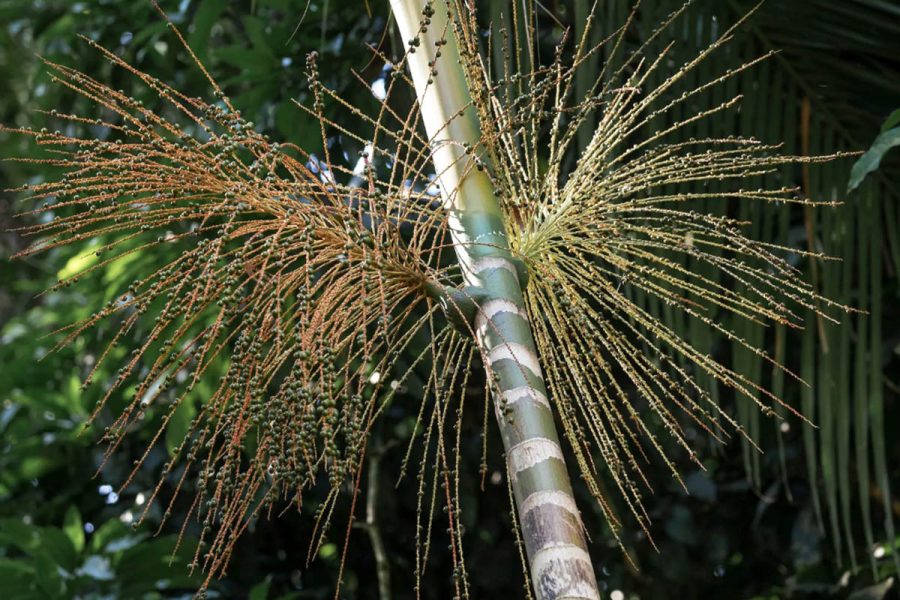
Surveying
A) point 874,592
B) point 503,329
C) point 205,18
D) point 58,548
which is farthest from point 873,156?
point 58,548

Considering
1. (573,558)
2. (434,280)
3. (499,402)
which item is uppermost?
(434,280)

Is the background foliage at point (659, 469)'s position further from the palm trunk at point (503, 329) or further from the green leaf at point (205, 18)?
the palm trunk at point (503, 329)

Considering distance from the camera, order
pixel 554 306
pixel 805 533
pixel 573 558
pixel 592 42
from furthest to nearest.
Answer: pixel 805 533, pixel 592 42, pixel 554 306, pixel 573 558

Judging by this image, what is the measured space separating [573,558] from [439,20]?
0.90 meters

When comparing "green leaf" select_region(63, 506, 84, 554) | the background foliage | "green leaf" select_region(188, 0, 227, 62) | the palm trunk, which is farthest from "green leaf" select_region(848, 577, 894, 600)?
"green leaf" select_region(188, 0, 227, 62)

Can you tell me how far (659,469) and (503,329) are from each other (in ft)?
7.37

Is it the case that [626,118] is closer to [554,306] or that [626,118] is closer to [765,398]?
[554,306]

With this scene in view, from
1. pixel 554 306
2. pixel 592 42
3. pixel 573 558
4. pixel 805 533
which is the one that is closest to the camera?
pixel 573 558

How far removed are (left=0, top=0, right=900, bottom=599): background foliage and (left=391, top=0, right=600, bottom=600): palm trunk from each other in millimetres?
688

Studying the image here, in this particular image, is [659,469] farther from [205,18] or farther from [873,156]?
[873,156]

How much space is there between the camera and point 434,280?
170 cm

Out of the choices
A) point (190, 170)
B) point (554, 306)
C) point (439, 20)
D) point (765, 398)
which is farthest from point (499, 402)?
point (765, 398)

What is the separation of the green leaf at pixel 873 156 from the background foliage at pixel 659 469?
0.83 m

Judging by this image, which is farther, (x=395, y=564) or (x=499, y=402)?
(x=395, y=564)
